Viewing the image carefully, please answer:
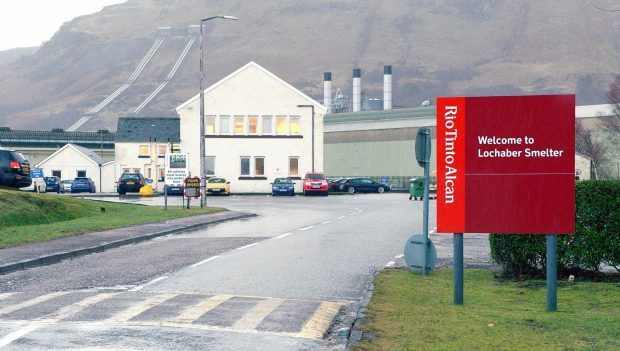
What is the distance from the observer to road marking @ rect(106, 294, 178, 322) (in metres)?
11.3

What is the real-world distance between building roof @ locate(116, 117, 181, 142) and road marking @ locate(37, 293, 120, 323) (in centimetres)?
8385

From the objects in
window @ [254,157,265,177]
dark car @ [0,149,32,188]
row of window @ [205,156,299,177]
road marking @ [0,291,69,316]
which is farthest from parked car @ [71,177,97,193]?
road marking @ [0,291,69,316]

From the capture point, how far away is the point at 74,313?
11742mm

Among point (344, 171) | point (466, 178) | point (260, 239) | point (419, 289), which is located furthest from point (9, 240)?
point (344, 171)

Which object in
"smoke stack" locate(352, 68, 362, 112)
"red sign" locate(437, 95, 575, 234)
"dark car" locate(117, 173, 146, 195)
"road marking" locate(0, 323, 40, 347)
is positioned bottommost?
"road marking" locate(0, 323, 40, 347)

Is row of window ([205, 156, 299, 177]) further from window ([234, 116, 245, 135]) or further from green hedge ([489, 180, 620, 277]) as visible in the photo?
green hedge ([489, 180, 620, 277])

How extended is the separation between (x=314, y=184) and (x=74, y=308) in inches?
2547

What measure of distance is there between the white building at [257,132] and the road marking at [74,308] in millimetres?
71374

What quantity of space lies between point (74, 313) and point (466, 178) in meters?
5.19

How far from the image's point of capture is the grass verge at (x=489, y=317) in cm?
967

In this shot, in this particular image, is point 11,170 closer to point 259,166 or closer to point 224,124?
point 224,124

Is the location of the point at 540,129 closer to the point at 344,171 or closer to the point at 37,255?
the point at 37,255

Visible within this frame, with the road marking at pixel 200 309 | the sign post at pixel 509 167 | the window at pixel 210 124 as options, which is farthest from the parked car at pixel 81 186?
the sign post at pixel 509 167

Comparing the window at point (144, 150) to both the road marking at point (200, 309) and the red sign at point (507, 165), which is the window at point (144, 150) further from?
the red sign at point (507, 165)
